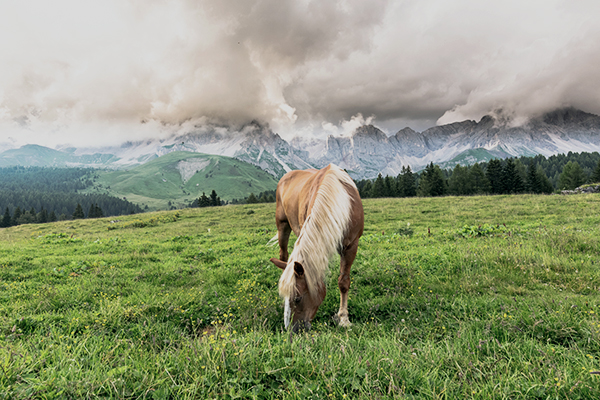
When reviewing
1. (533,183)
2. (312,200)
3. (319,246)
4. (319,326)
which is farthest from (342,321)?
(533,183)

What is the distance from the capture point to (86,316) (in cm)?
455

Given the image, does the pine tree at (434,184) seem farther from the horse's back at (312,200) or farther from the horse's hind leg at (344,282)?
the horse's hind leg at (344,282)

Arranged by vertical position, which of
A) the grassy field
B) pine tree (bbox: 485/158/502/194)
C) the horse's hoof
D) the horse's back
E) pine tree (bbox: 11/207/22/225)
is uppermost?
pine tree (bbox: 485/158/502/194)

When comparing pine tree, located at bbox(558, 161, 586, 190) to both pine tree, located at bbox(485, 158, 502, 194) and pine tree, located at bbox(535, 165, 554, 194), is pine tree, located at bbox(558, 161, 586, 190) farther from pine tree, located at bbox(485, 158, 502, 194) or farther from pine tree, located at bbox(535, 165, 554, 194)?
pine tree, located at bbox(485, 158, 502, 194)

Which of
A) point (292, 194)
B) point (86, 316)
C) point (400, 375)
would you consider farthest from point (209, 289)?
point (400, 375)

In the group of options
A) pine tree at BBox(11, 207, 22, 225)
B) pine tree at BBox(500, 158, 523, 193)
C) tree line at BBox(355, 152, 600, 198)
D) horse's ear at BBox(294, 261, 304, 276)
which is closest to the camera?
horse's ear at BBox(294, 261, 304, 276)

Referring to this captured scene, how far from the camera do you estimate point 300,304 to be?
171 inches

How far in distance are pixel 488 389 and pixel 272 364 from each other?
1971 mm

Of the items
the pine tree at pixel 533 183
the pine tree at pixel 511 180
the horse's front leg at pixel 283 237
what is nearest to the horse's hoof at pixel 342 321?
the horse's front leg at pixel 283 237

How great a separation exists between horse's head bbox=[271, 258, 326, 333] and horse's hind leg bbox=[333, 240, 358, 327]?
Answer: 82cm

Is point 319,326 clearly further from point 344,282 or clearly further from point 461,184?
point 461,184

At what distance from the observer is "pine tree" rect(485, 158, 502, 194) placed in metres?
60.6

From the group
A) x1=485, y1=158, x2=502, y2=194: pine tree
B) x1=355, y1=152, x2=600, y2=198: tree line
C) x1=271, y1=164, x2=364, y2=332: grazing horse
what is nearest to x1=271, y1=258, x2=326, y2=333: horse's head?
x1=271, y1=164, x2=364, y2=332: grazing horse

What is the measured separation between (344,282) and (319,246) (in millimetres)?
1241
